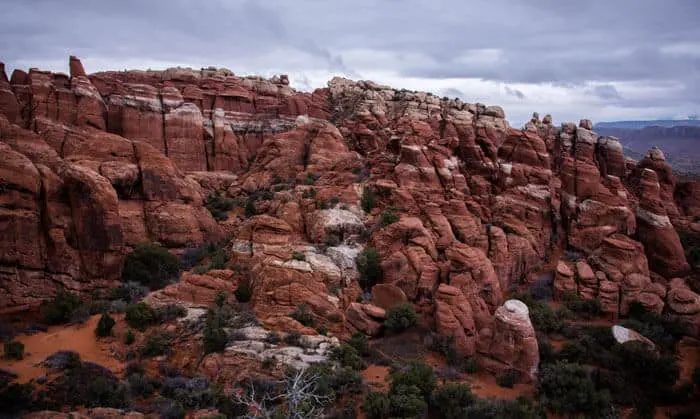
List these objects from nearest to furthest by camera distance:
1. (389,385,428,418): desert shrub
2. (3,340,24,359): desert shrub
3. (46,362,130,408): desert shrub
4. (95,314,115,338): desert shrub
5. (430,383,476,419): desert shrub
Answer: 1. (46,362,130,408): desert shrub
2. (389,385,428,418): desert shrub
3. (430,383,476,419): desert shrub
4. (3,340,24,359): desert shrub
5. (95,314,115,338): desert shrub

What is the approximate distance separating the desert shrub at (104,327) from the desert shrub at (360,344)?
31.8 feet

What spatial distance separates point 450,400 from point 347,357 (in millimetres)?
4119

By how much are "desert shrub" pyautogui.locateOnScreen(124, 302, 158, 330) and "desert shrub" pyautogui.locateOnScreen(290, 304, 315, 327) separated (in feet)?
18.8

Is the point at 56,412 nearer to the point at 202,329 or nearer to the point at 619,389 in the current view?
the point at 202,329

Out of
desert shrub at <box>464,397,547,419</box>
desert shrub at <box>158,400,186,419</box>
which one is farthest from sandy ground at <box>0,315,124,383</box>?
desert shrub at <box>464,397,547,419</box>

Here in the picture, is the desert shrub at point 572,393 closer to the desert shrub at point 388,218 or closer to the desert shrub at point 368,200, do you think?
the desert shrub at point 388,218

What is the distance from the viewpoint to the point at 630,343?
701 inches

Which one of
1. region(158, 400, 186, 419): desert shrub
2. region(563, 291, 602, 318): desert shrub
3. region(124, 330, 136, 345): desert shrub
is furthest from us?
region(563, 291, 602, 318): desert shrub

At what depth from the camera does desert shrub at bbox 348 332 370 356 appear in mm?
18641

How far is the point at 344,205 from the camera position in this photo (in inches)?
1049

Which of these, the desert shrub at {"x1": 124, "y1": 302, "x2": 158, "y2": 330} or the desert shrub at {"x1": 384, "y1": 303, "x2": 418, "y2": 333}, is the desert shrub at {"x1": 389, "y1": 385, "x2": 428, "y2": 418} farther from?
the desert shrub at {"x1": 124, "y1": 302, "x2": 158, "y2": 330}

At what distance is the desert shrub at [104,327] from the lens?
18.4m

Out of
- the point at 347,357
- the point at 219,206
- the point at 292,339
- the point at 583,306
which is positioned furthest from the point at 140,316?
the point at 583,306

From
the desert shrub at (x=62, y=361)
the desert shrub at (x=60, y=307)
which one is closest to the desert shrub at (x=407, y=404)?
the desert shrub at (x=62, y=361)
